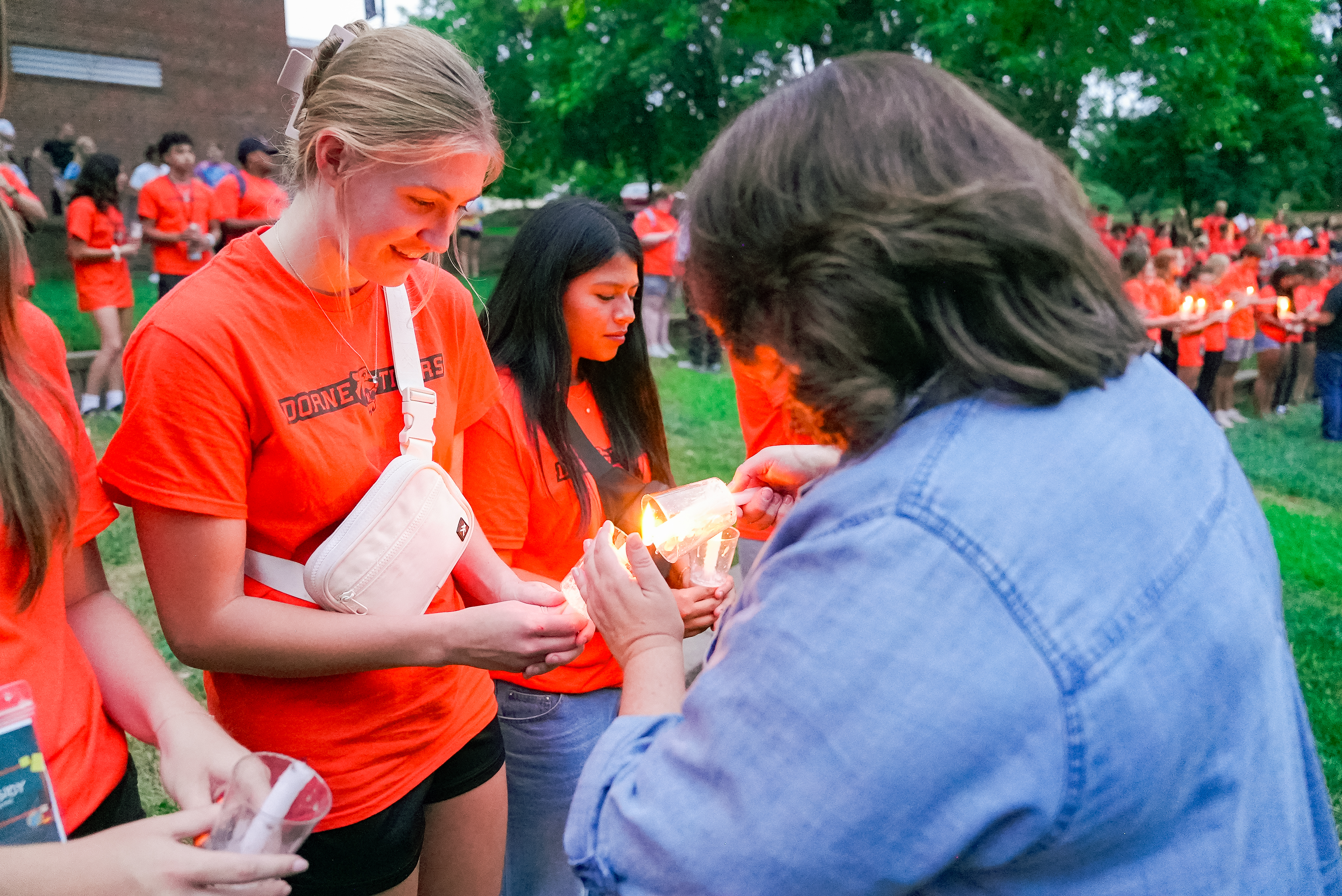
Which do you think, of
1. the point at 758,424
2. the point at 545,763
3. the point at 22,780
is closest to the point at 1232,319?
the point at 758,424

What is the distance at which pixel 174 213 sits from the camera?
827 cm

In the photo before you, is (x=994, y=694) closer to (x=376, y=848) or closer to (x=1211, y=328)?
(x=376, y=848)

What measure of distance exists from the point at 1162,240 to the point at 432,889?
20.9 m

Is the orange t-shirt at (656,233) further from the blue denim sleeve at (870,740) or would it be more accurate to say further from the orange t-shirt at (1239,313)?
the blue denim sleeve at (870,740)

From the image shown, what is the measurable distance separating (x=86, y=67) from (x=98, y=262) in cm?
1986

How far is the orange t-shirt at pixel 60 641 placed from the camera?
1.39m

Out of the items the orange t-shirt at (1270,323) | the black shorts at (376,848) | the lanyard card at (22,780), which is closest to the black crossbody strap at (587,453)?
the black shorts at (376,848)

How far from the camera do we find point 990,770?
0.93m

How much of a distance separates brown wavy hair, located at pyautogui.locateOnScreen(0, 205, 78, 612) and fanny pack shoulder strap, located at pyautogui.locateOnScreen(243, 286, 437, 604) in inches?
13.1

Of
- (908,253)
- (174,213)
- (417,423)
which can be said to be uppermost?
(908,253)

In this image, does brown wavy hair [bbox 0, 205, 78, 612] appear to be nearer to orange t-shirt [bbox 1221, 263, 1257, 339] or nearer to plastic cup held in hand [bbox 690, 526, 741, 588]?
plastic cup held in hand [bbox 690, 526, 741, 588]

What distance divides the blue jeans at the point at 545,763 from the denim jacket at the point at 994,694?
1.34 metres

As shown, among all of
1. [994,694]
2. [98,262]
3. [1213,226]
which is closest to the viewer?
[994,694]

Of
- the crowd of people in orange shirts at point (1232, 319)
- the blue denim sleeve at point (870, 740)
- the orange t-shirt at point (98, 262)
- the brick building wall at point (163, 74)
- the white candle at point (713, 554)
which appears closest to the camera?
the blue denim sleeve at point (870, 740)
